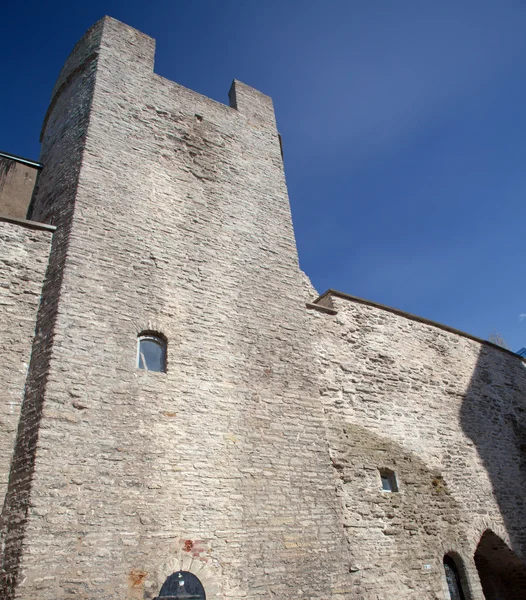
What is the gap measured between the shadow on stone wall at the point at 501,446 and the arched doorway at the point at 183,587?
5.83 m

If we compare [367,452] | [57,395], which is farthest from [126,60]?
[367,452]

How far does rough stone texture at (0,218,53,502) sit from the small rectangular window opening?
5.67 metres

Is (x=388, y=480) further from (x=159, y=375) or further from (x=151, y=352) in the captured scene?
(x=151, y=352)

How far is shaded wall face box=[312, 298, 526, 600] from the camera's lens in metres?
7.41

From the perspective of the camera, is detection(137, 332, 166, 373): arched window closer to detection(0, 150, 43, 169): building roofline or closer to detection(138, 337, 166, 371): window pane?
detection(138, 337, 166, 371): window pane

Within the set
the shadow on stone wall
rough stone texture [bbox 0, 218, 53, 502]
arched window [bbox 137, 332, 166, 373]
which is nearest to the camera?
rough stone texture [bbox 0, 218, 53, 502]

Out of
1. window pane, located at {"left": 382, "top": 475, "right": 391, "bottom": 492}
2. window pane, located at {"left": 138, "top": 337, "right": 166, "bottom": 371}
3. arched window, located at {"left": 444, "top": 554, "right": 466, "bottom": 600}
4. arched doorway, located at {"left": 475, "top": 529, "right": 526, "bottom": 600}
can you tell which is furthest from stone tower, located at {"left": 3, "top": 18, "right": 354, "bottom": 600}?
arched doorway, located at {"left": 475, "top": 529, "right": 526, "bottom": 600}

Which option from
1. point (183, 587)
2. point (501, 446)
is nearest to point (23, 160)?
point (183, 587)

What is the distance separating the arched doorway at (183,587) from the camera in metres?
5.42

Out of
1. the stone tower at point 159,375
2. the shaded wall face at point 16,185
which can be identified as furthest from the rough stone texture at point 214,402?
the shaded wall face at point 16,185

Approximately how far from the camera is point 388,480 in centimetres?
817

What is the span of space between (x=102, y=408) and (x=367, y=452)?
14.7ft

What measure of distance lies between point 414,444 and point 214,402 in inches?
168

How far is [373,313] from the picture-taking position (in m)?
10.3
